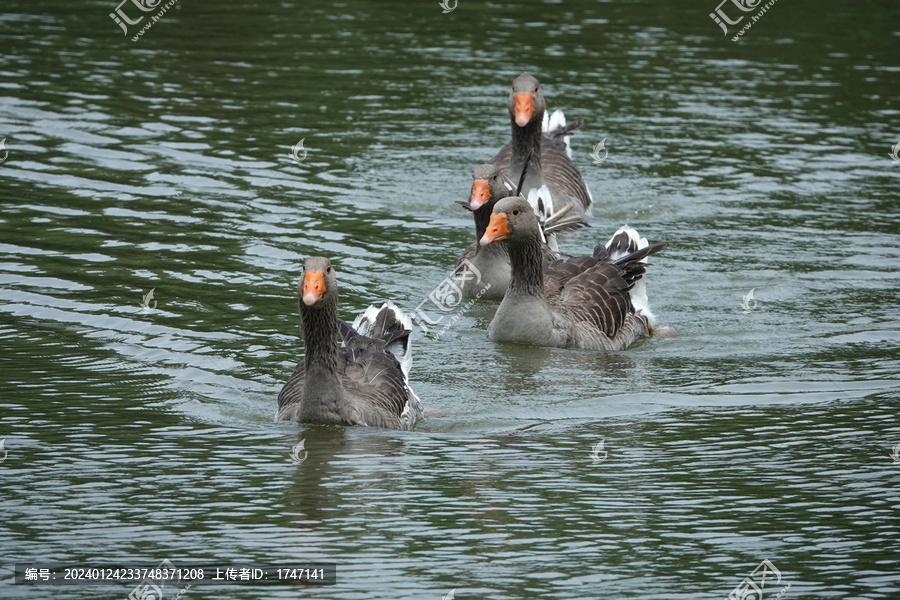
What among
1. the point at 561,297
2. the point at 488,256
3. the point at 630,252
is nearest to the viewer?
the point at 561,297

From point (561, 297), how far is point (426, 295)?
5.23 ft

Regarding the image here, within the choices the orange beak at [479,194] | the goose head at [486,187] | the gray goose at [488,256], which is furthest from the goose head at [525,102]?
the orange beak at [479,194]

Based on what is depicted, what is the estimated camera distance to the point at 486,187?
1476 cm

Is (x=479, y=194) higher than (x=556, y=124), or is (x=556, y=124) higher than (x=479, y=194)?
(x=479, y=194)

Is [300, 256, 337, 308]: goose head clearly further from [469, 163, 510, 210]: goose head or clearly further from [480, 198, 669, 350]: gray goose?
[469, 163, 510, 210]: goose head

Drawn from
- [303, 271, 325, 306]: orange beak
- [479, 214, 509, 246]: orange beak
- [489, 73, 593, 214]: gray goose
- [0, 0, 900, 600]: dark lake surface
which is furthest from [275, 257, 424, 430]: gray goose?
[489, 73, 593, 214]: gray goose

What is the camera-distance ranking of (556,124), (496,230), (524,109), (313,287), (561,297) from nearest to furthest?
(313,287)
(496,230)
(561,297)
(524,109)
(556,124)

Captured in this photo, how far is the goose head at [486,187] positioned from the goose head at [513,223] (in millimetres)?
1076

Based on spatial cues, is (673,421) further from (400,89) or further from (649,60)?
(649,60)

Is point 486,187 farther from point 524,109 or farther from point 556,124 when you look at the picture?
point 556,124

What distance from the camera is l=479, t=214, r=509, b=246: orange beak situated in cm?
1336

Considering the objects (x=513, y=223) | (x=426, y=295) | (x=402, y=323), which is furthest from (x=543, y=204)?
(x=402, y=323)

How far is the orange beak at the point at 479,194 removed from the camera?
47.9 feet

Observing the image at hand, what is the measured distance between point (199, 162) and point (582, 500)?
11582mm
